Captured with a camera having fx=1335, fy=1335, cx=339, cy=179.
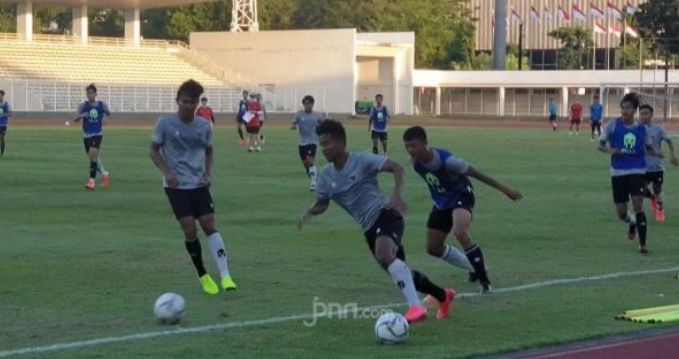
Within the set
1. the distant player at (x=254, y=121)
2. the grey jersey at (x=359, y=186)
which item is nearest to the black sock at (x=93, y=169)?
the distant player at (x=254, y=121)

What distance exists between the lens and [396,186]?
10.5 m

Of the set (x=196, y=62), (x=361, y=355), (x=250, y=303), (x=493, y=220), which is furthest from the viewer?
(x=196, y=62)

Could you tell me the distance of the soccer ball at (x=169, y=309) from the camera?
10.5m

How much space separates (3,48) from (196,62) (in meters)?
14.0

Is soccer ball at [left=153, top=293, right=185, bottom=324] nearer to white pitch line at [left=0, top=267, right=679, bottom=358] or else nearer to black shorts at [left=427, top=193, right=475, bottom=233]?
white pitch line at [left=0, top=267, right=679, bottom=358]

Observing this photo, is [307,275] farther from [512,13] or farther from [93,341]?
[512,13]

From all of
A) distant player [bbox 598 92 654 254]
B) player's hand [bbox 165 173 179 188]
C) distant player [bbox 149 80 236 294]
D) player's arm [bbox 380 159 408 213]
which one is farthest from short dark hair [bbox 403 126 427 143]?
distant player [bbox 598 92 654 254]

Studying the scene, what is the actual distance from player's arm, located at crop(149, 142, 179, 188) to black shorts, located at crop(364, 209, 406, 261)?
2.46 metres

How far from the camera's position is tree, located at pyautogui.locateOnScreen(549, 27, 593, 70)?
111 m

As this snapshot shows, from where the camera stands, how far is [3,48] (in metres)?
80.2

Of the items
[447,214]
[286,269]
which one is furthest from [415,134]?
[286,269]

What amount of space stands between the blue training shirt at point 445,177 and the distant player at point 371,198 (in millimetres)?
1245

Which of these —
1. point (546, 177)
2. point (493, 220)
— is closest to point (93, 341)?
point (493, 220)

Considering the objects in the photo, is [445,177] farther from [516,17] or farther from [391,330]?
[516,17]
